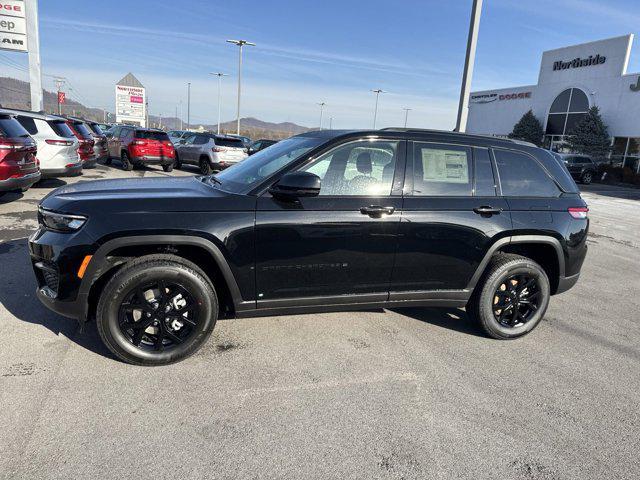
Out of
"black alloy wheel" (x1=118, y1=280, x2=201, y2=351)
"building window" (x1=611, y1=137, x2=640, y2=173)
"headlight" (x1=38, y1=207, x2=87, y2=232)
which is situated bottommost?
"black alloy wheel" (x1=118, y1=280, x2=201, y2=351)

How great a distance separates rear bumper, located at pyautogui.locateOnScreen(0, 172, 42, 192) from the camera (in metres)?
7.54

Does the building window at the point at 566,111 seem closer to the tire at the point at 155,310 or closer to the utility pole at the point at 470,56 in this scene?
the utility pole at the point at 470,56

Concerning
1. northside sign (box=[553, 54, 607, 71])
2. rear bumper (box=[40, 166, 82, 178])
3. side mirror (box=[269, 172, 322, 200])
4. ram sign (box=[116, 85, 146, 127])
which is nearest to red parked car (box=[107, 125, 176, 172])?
rear bumper (box=[40, 166, 82, 178])

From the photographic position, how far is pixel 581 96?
3175cm

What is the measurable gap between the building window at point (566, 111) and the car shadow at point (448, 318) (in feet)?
106

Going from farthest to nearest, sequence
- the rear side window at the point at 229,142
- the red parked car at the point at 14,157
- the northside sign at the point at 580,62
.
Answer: the northside sign at the point at 580,62 < the rear side window at the point at 229,142 < the red parked car at the point at 14,157

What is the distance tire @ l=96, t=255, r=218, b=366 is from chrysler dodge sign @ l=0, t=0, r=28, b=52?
21.7 meters

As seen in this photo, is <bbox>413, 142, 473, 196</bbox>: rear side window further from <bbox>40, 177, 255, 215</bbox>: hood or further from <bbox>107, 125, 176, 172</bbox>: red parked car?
<bbox>107, 125, 176, 172</bbox>: red parked car

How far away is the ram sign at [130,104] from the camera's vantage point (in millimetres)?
46438

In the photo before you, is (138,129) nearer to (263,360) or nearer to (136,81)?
(263,360)

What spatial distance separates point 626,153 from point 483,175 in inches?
1214

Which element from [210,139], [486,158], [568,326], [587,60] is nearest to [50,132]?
[210,139]

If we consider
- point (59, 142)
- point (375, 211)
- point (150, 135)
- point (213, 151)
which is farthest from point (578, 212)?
point (150, 135)

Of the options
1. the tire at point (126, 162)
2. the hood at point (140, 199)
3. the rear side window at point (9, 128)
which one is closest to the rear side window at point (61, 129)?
the rear side window at point (9, 128)
